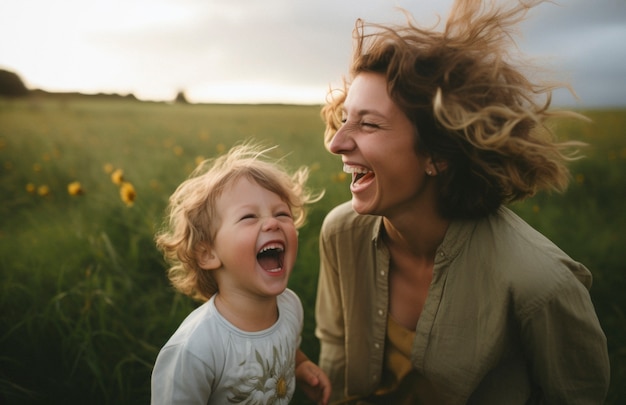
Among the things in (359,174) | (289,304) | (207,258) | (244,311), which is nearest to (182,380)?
(244,311)

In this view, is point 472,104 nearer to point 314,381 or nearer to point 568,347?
point 568,347

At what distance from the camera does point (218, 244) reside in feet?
4.87

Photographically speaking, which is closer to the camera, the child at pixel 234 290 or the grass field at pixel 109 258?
the child at pixel 234 290

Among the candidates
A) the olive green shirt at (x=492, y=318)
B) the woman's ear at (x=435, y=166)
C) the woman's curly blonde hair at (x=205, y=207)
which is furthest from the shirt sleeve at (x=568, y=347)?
the woman's curly blonde hair at (x=205, y=207)

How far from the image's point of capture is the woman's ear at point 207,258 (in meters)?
1.51

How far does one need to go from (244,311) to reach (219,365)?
19 cm

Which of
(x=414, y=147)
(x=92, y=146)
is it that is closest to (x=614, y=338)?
(x=414, y=147)

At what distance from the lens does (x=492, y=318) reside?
5.10ft

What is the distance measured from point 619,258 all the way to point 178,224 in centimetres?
315

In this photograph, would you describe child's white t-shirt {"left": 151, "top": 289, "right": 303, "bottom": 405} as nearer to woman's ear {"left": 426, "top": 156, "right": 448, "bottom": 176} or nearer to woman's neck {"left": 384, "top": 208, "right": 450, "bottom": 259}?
woman's neck {"left": 384, "top": 208, "right": 450, "bottom": 259}

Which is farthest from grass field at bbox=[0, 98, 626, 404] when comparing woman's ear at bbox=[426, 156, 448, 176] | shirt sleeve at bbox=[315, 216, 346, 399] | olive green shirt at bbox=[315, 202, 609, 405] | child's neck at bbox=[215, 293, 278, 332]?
child's neck at bbox=[215, 293, 278, 332]

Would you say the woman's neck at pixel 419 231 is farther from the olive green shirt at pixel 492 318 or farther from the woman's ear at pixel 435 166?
the woman's ear at pixel 435 166

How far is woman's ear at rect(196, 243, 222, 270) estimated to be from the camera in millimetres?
1509

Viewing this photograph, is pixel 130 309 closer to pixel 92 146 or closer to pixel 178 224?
pixel 178 224
